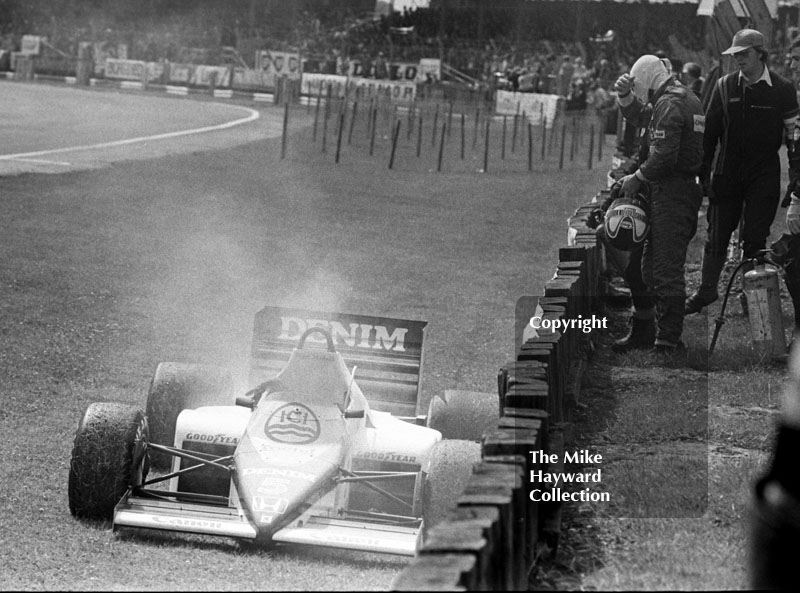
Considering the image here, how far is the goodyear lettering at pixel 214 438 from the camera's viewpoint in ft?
21.3

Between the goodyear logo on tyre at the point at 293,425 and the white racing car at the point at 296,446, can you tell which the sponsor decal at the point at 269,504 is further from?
the goodyear logo on tyre at the point at 293,425

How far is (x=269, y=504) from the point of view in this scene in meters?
5.61

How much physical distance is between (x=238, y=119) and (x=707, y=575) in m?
35.3

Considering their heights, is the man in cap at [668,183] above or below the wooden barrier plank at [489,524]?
above

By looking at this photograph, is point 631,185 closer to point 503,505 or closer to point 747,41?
point 747,41

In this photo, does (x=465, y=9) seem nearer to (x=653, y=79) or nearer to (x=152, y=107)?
(x=152, y=107)

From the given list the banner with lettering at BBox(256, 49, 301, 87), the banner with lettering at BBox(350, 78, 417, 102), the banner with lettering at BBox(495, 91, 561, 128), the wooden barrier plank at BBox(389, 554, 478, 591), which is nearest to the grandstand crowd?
the banner with lettering at BBox(495, 91, 561, 128)

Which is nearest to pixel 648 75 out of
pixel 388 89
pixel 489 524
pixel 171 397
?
pixel 171 397

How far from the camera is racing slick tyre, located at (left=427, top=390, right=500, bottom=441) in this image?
6.98 metres

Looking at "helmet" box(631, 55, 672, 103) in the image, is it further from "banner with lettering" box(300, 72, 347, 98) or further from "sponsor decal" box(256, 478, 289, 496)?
"banner with lettering" box(300, 72, 347, 98)

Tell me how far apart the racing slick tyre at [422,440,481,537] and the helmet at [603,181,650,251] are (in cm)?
294

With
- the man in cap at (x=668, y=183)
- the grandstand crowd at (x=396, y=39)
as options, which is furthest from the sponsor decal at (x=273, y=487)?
the grandstand crowd at (x=396, y=39)

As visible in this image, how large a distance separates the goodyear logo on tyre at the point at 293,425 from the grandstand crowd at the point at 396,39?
29849 mm

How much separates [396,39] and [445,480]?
50385mm
